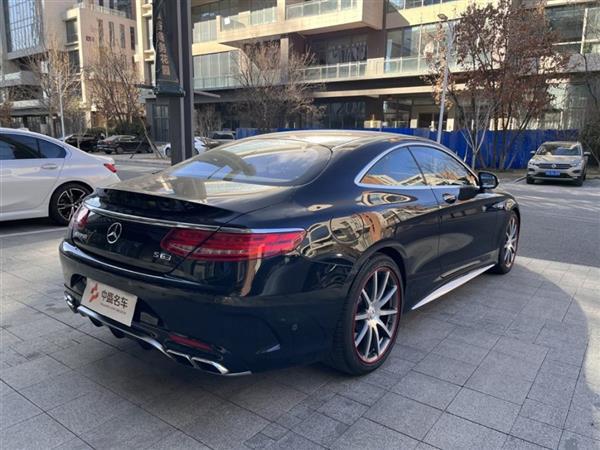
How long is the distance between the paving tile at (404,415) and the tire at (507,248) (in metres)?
2.87

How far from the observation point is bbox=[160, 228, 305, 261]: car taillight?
238 cm

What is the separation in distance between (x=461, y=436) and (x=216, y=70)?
3983 centimetres

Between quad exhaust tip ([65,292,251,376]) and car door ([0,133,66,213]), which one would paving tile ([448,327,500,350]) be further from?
car door ([0,133,66,213])

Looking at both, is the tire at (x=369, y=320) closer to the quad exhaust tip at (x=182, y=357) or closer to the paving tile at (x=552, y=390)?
the quad exhaust tip at (x=182, y=357)

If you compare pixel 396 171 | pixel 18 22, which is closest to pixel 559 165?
pixel 396 171

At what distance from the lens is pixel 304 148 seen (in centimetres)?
346

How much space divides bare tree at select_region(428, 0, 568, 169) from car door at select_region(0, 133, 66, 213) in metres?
17.7

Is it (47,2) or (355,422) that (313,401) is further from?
(47,2)

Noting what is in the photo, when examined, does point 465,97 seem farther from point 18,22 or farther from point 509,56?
point 18,22

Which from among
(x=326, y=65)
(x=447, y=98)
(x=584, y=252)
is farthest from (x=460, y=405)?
(x=326, y=65)

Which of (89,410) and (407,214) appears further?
(407,214)

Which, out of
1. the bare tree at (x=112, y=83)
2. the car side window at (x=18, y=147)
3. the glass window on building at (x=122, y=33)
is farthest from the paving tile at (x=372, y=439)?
the glass window on building at (x=122, y=33)

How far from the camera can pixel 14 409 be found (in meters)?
2.71

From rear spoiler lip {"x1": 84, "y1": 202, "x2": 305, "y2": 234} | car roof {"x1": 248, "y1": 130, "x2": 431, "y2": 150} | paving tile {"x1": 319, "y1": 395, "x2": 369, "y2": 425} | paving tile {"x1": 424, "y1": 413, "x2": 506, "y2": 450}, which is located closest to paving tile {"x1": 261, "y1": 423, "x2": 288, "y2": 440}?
paving tile {"x1": 319, "y1": 395, "x2": 369, "y2": 425}
